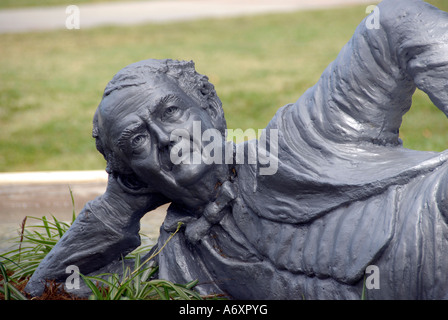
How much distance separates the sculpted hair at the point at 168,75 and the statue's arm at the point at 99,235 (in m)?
0.18

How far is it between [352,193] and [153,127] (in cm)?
81

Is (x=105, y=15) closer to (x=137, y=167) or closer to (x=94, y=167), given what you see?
(x=94, y=167)

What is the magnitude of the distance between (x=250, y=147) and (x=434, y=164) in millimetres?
728

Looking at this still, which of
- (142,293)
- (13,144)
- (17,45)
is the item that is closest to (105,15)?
(17,45)

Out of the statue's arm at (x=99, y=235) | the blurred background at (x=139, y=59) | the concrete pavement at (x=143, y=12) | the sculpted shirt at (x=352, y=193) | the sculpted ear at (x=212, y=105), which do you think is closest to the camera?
the sculpted shirt at (x=352, y=193)

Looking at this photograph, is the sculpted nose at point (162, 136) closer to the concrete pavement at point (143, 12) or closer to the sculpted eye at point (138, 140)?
the sculpted eye at point (138, 140)

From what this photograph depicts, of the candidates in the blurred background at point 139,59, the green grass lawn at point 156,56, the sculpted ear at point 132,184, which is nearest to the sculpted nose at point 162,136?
the sculpted ear at point 132,184

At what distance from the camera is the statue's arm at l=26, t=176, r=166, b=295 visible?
9.98 ft

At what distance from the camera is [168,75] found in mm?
2838

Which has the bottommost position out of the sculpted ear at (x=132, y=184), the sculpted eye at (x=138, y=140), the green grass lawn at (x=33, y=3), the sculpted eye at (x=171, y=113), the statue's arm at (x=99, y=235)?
the statue's arm at (x=99, y=235)

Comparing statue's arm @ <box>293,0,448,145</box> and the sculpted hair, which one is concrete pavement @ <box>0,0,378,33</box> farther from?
statue's arm @ <box>293,0,448,145</box>

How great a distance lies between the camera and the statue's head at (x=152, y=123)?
107 inches

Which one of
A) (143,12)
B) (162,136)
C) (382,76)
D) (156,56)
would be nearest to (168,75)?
(162,136)
